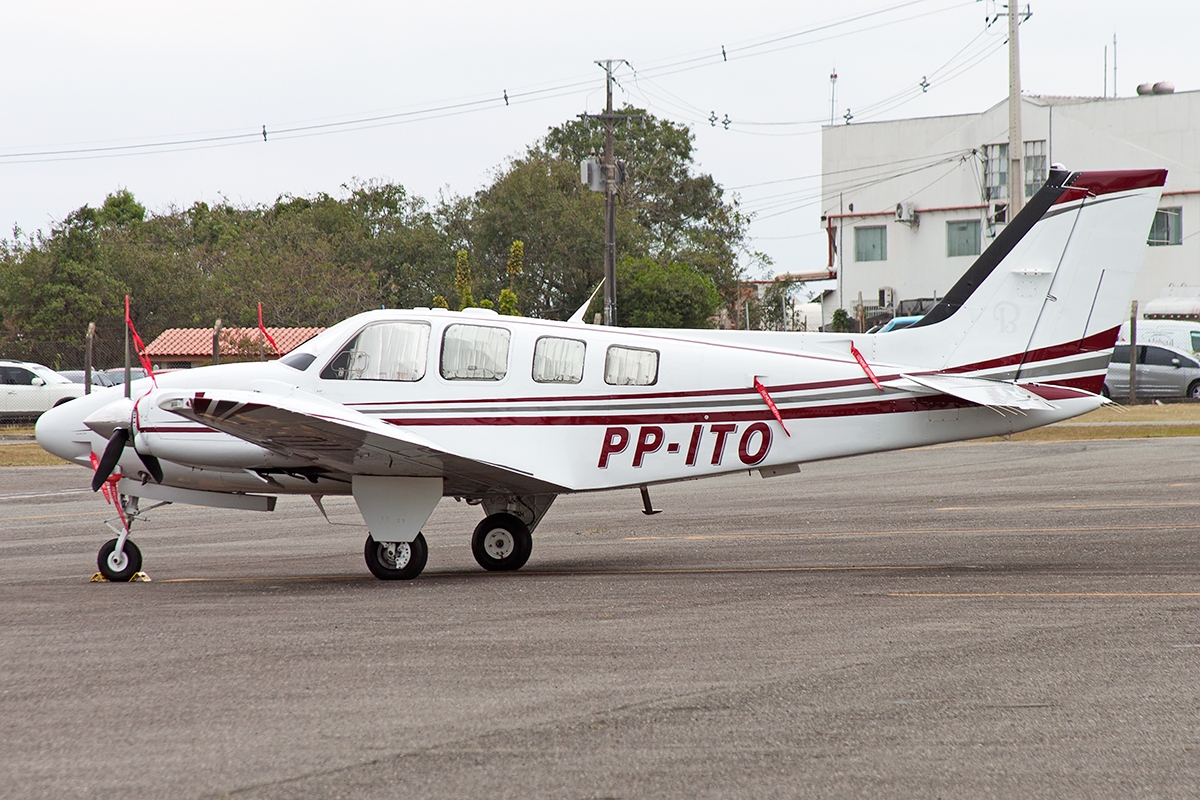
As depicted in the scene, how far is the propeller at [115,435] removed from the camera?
1076cm

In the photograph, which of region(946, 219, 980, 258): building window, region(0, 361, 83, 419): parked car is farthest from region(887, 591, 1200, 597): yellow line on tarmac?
region(946, 219, 980, 258): building window

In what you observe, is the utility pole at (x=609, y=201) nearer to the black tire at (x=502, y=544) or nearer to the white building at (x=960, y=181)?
the white building at (x=960, y=181)

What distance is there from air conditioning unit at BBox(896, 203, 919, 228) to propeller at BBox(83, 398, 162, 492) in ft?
177

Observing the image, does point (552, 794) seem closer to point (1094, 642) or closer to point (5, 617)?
point (1094, 642)

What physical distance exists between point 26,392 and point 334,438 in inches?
1102

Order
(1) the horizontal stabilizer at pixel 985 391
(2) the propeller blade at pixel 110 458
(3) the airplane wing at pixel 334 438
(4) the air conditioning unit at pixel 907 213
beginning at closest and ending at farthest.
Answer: (3) the airplane wing at pixel 334 438, (1) the horizontal stabilizer at pixel 985 391, (2) the propeller blade at pixel 110 458, (4) the air conditioning unit at pixel 907 213

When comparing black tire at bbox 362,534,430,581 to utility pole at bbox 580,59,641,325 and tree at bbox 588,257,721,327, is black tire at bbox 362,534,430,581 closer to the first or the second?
utility pole at bbox 580,59,641,325

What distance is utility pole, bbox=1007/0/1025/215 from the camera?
33688mm

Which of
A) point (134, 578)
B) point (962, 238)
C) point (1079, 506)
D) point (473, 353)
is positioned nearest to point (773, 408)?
point (473, 353)

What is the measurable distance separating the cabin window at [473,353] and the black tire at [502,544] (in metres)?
1.63

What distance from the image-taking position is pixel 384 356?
11.0m

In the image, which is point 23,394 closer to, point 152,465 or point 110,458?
point 152,465

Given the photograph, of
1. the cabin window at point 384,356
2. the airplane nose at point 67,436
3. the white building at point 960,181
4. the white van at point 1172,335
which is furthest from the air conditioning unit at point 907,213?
the airplane nose at point 67,436

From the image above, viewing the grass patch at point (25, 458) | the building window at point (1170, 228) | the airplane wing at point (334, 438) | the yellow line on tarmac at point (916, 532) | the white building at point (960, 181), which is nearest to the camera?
the airplane wing at point (334, 438)
